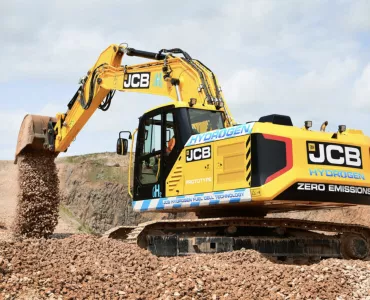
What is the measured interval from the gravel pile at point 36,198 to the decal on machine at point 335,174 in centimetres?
701

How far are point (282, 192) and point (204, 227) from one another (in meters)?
1.98

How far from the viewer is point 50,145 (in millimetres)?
13711

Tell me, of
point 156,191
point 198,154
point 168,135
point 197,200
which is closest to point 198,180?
point 197,200

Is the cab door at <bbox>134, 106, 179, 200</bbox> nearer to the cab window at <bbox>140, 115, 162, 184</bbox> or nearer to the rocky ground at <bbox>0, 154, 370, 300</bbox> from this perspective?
the cab window at <bbox>140, 115, 162, 184</bbox>

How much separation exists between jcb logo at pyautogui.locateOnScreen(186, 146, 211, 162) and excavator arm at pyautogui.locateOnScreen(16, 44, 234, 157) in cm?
148

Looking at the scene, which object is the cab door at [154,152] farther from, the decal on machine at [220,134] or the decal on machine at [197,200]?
the decal on machine at [220,134]

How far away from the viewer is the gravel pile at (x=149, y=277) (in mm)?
6516

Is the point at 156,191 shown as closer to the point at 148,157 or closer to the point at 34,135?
the point at 148,157

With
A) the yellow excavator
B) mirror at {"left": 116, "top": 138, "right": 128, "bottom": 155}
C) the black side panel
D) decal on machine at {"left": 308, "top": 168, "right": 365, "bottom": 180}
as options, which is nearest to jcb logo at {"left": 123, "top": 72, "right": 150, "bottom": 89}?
the yellow excavator

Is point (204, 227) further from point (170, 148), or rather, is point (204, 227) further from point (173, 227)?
point (170, 148)

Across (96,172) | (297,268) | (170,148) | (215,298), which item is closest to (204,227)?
(170,148)

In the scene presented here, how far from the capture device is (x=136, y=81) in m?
12.9

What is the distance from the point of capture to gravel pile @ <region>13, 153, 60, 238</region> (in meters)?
13.3

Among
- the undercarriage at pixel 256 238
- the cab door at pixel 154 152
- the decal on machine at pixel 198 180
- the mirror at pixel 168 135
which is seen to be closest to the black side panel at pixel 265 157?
the decal on machine at pixel 198 180
